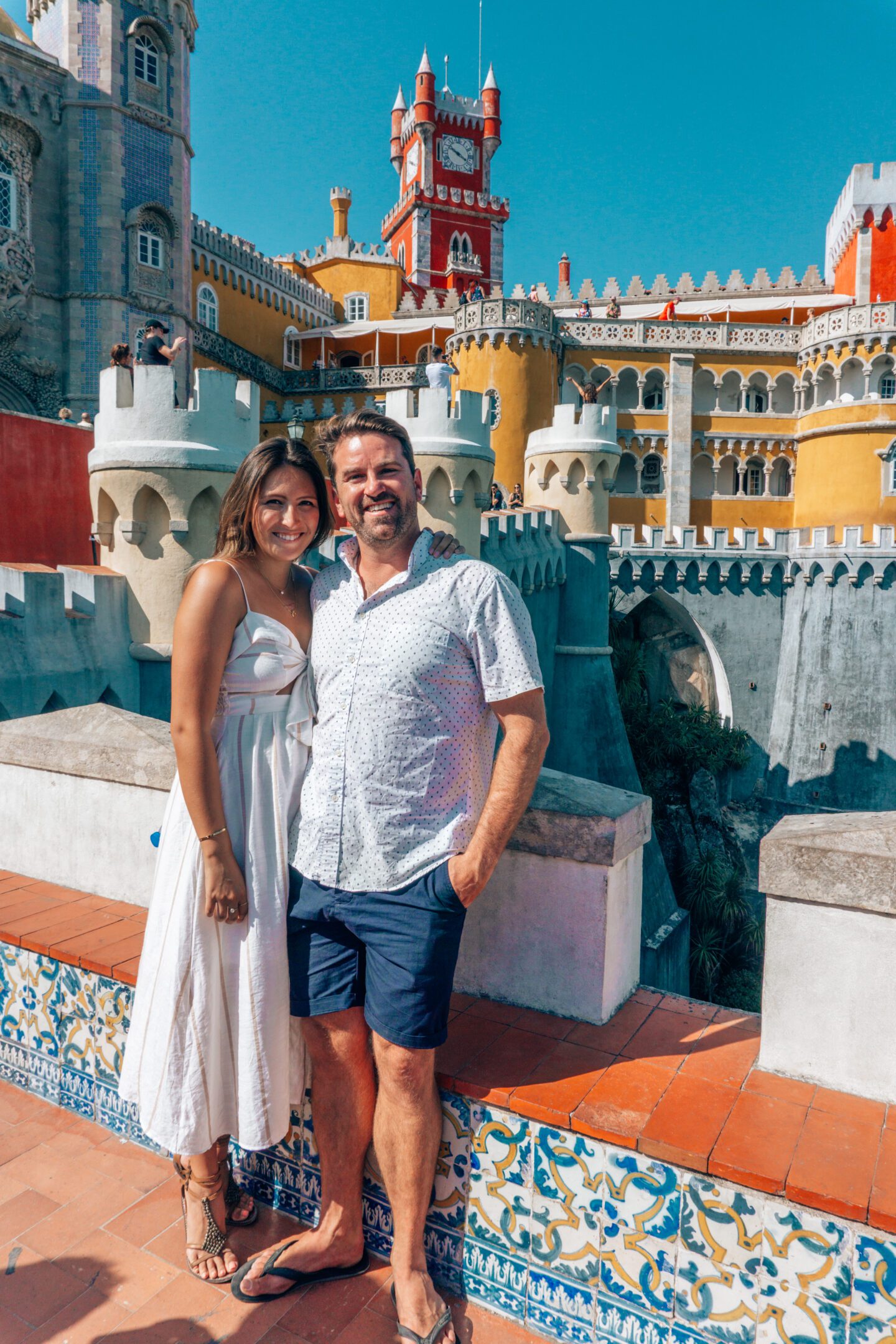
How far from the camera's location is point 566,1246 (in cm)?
223

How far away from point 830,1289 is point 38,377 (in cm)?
1990

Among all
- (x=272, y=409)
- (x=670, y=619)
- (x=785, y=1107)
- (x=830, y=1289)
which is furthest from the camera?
(x=272, y=409)

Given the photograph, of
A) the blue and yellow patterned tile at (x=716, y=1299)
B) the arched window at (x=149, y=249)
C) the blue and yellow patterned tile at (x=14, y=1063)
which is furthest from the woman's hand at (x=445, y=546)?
the arched window at (x=149, y=249)

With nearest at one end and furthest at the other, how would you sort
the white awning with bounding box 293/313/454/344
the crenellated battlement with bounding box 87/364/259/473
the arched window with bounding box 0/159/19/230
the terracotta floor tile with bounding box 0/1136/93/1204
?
the terracotta floor tile with bounding box 0/1136/93/1204 → the crenellated battlement with bounding box 87/364/259/473 → the arched window with bounding box 0/159/19/230 → the white awning with bounding box 293/313/454/344

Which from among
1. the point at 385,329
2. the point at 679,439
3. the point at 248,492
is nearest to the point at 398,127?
the point at 385,329

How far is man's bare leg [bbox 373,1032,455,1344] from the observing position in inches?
86.7

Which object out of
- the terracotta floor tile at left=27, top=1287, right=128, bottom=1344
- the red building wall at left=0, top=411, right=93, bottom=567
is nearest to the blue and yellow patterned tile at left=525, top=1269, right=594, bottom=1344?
the terracotta floor tile at left=27, top=1287, right=128, bottom=1344

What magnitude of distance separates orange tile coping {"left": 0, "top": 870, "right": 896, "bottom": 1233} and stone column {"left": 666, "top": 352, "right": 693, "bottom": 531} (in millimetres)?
26500

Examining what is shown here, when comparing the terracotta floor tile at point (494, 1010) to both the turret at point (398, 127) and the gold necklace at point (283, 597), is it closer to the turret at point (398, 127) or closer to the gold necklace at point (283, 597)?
the gold necklace at point (283, 597)

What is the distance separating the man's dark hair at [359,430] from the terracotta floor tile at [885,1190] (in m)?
1.98

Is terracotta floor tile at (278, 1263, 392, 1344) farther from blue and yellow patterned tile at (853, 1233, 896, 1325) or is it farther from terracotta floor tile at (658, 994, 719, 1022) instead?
blue and yellow patterned tile at (853, 1233, 896, 1325)

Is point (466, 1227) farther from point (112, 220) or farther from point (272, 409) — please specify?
point (272, 409)

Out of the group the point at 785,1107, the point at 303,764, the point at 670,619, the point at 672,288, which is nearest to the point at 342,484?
the point at 303,764

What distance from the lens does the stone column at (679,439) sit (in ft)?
90.1
